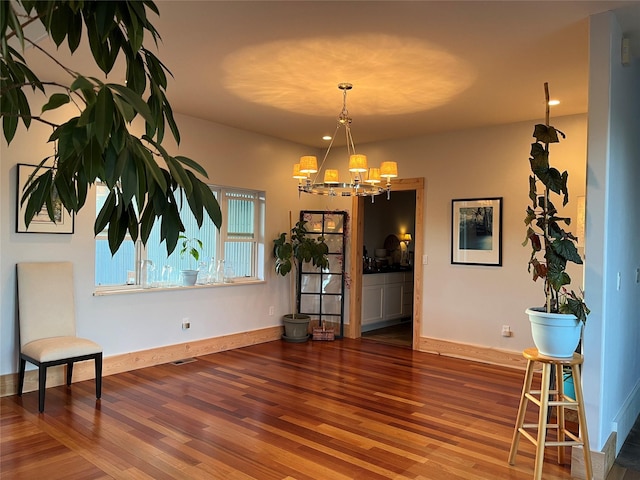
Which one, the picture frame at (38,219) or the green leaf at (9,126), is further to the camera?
the picture frame at (38,219)

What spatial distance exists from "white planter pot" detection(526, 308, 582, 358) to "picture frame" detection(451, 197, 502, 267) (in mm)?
2856

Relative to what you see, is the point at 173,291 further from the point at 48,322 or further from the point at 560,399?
the point at 560,399

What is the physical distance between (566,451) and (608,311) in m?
0.96

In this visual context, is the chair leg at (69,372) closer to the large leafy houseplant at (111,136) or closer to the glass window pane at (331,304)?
Answer: the glass window pane at (331,304)

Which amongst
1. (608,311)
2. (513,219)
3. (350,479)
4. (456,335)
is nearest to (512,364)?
(456,335)

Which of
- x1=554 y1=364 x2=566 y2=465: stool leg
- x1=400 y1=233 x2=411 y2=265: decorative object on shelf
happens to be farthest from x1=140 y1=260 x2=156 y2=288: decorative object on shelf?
x1=400 y1=233 x2=411 y2=265: decorative object on shelf

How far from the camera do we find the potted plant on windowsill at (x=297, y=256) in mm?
6203

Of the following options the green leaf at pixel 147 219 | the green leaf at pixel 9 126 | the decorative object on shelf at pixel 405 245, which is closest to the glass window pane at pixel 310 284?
the decorative object on shelf at pixel 405 245

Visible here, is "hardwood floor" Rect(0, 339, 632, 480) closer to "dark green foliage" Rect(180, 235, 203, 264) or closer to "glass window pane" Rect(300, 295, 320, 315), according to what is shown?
"dark green foliage" Rect(180, 235, 203, 264)

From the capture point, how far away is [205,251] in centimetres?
572

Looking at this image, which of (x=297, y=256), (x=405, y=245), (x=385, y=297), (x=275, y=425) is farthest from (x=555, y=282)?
(x=405, y=245)

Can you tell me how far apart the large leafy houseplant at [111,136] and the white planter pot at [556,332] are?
7.65ft

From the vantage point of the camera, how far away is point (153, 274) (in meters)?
5.17

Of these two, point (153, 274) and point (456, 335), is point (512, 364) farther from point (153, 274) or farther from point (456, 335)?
point (153, 274)
